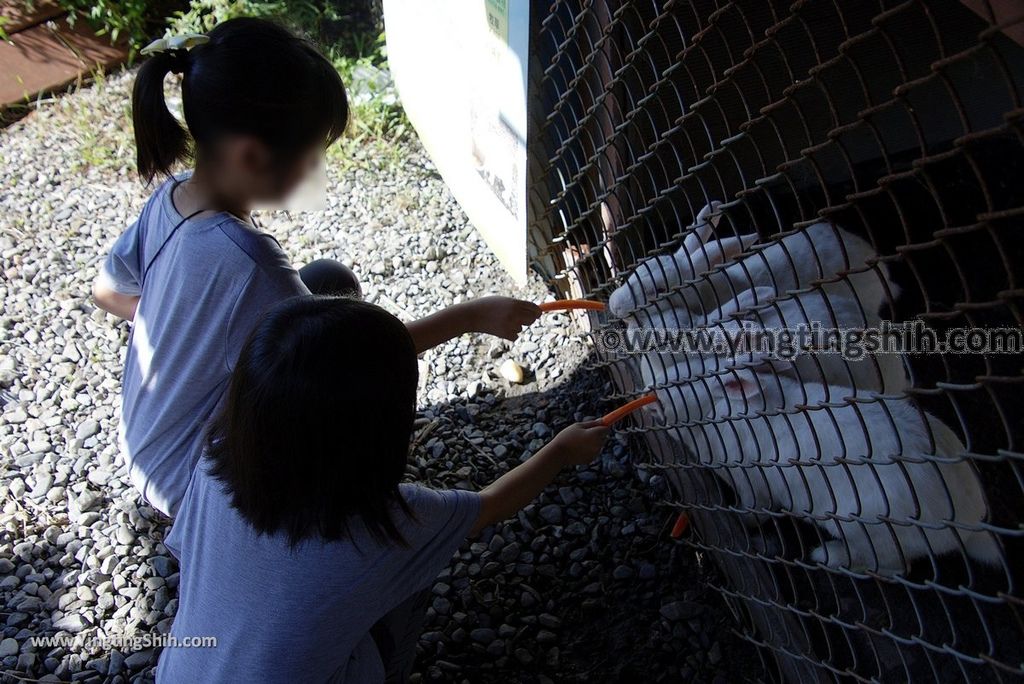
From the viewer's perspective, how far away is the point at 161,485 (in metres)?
2.04

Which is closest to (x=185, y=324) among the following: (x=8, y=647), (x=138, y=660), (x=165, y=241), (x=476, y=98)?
(x=165, y=241)

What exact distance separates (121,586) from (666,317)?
1888 mm

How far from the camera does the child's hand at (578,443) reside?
2.02m

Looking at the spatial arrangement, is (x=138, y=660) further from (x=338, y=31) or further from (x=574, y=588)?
(x=338, y=31)

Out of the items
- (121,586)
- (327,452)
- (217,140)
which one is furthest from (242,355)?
(121,586)

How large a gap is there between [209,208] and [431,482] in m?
1.22

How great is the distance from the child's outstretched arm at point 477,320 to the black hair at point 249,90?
0.58 metres

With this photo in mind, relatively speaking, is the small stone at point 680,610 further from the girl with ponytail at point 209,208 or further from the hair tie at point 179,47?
the hair tie at point 179,47

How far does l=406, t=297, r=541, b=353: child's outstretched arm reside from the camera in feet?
7.52

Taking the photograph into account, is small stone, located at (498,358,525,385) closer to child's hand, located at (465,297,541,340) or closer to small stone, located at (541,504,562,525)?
small stone, located at (541,504,562,525)

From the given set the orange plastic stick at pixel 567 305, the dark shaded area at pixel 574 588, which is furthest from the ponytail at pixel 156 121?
the dark shaded area at pixel 574 588

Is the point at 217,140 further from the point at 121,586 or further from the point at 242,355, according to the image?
the point at 121,586

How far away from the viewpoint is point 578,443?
6.68ft

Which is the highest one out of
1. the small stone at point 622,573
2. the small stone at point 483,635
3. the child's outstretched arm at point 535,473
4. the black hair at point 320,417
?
the black hair at point 320,417
